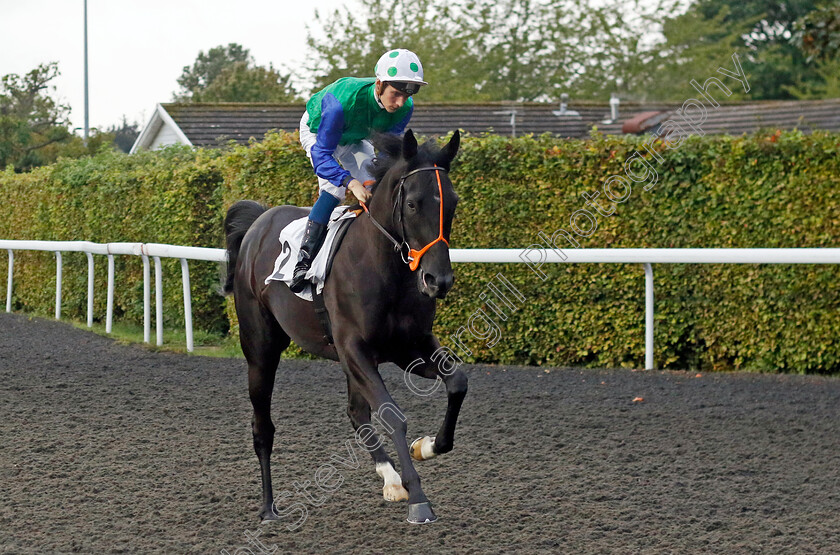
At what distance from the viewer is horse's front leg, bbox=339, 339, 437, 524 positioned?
3910 millimetres

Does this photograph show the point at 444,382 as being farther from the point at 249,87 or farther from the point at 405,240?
the point at 249,87

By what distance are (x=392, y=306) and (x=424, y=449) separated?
67 cm

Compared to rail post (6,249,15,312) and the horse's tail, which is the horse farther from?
rail post (6,249,15,312)

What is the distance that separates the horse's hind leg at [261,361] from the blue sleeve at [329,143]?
1.02 m

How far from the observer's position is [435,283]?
12.7 ft

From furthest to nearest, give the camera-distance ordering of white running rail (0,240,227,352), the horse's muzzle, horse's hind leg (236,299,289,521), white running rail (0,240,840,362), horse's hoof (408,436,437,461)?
1. white running rail (0,240,227,352)
2. white running rail (0,240,840,362)
3. horse's hind leg (236,299,289,521)
4. horse's hoof (408,436,437,461)
5. the horse's muzzle

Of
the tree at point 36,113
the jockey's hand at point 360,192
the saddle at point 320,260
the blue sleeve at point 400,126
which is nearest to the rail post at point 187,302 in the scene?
the saddle at point 320,260

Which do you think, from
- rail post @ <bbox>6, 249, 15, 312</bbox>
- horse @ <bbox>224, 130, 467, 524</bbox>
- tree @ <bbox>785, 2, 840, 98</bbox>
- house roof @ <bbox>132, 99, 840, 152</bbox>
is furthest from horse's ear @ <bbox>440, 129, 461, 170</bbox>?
house roof @ <bbox>132, 99, 840, 152</bbox>

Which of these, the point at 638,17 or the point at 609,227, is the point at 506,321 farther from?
the point at 638,17

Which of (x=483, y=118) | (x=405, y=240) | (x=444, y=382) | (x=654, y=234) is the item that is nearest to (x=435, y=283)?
(x=405, y=240)

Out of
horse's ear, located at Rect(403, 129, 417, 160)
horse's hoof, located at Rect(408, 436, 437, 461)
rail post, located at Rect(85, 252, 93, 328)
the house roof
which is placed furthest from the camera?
the house roof

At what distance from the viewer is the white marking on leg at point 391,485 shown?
4.34 metres

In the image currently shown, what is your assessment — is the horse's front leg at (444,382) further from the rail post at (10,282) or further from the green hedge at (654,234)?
the rail post at (10,282)

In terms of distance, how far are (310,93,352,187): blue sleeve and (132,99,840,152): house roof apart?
53.6 ft
